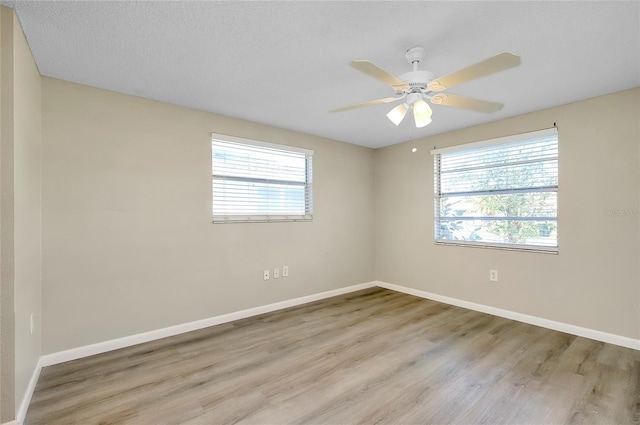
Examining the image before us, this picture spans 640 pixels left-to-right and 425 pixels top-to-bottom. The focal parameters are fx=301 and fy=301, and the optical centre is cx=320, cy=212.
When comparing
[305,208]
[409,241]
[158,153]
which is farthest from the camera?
[409,241]

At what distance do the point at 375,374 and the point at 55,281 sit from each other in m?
2.65

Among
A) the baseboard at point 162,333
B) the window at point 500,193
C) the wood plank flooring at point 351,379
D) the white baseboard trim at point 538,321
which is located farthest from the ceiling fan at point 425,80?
the baseboard at point 162,333

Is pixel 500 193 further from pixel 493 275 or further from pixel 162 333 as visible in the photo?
pixel 162 333

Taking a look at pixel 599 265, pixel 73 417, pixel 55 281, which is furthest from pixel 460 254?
pixel 55 281

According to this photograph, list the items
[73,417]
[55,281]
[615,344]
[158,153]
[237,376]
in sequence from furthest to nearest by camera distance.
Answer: [158,153] → [615,344] → [55,281] → [237,376] → [73,417]

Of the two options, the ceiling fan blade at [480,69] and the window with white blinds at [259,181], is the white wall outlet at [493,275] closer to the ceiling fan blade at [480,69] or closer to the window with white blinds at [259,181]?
the window with white blinds at [259,181]

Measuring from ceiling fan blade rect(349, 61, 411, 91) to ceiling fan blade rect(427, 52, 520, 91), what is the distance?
0.56 feet

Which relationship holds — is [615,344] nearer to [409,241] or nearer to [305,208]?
[409,241]

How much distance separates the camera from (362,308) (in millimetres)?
3830

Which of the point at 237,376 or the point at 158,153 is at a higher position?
the point at 158,153

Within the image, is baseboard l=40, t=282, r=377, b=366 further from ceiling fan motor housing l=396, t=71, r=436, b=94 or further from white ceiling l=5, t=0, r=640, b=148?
ceiling fan motor housing l=396, t=71, r=436, b=94

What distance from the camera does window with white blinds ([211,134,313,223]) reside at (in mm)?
3371

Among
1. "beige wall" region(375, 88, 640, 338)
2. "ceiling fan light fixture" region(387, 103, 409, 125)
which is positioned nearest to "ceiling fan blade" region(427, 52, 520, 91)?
"ceiling fan light fixture" region(387, 103, 409, 125)

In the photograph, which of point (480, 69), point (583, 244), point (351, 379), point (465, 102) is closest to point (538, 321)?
point (583, 244)
